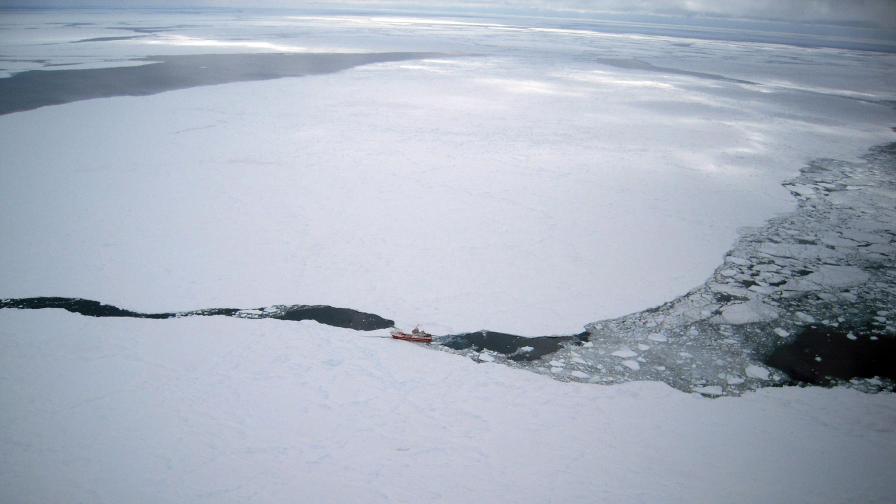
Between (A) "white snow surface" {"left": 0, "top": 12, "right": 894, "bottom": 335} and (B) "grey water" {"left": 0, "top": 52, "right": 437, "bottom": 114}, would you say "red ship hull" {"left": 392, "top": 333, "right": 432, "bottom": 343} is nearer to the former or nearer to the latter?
(A) "white snow surface" {"left": 0, "top": 12, "right": 894, "bottom": 335}

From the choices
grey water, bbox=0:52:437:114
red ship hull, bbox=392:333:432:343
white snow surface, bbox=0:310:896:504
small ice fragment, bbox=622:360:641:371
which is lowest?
white snow surface, bbox=0:310:896:504

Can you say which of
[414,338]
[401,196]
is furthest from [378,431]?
[401,196]

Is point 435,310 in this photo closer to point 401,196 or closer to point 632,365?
point 632,365

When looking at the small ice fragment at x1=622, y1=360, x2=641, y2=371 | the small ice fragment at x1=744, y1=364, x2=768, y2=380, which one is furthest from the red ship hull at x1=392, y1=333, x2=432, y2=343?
the small ice fragment at x1=744, y1=364, x2=768, y2=380

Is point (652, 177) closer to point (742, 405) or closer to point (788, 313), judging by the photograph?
point (788, 313)

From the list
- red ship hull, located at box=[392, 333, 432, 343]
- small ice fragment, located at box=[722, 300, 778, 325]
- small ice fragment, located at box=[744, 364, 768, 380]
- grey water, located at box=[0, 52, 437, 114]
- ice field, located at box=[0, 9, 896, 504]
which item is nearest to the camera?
ice field, located at box=[0, 9, 896, 504]

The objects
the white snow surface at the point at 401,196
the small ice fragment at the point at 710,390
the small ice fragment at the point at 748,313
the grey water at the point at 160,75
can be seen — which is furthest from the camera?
the grey water at the point at 160,75

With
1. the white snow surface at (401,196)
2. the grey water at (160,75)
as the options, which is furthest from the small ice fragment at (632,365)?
the grey water at (160,75)

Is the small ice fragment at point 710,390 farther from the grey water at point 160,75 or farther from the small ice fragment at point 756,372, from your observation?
the grey water at point 160,75
